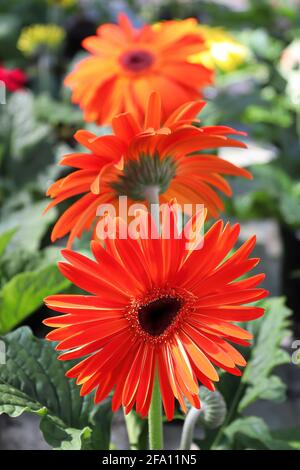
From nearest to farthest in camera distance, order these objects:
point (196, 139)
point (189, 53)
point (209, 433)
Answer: point (196, 139) < point (209, 433) < point (189, 53)

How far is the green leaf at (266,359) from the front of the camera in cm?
91

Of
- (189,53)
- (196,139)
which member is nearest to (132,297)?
(196,139)

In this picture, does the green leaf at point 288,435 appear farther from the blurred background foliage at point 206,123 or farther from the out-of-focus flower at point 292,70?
the out-of-focus flower at point 292,70

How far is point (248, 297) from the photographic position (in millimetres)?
596

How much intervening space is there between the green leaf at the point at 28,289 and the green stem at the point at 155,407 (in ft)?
0.85

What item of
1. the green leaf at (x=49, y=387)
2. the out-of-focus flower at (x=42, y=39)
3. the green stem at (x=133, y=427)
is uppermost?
the out-of-focus flower at (x=42, y=39)

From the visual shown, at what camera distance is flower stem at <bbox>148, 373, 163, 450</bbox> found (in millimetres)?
685

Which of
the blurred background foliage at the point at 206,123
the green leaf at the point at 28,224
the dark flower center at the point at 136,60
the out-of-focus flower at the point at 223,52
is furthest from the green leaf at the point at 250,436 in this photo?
the out-of-focus flower at the point at 223,52

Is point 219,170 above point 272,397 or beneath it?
above

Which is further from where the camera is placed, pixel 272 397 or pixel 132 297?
pixel 272 397

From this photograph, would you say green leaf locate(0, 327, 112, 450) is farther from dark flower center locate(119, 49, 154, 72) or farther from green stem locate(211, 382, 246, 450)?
dark flower center locate(119, 49, 154, 72)

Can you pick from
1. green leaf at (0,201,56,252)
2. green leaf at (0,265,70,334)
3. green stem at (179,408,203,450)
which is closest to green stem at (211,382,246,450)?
green stem at (179,408,203,450)

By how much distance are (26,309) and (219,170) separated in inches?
15.1
